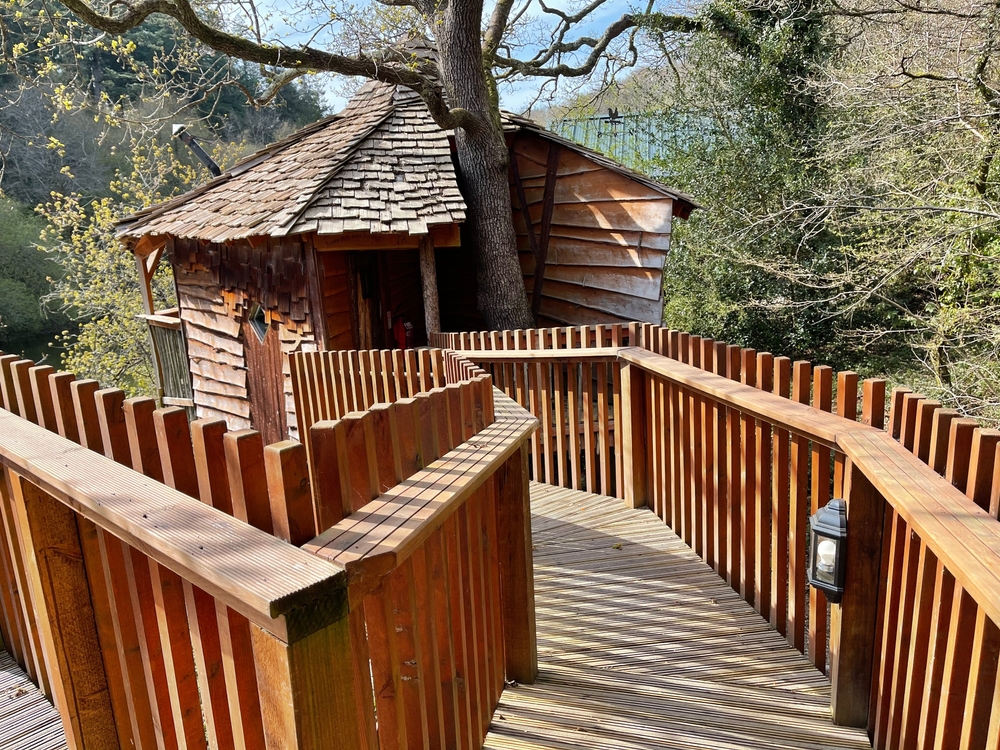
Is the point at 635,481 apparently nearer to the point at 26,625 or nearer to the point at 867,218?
the point at 26,625

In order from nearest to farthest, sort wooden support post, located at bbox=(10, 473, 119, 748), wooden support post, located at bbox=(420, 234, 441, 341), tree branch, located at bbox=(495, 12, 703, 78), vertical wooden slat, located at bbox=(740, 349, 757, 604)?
wooden support post, located at bbox=(10, 473, 119, 748), vertical wooden slat, located at bbox=(740, 349, 757, 604), wooden support post, located at bbox=(420, 234, 441, 341), tree branch, located at bbox=(495, 12, 703, 78)

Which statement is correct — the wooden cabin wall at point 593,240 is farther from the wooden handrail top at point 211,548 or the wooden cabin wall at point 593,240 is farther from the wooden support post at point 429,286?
the wooden handrail top at point 211,548

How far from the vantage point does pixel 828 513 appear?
2604 millimetres

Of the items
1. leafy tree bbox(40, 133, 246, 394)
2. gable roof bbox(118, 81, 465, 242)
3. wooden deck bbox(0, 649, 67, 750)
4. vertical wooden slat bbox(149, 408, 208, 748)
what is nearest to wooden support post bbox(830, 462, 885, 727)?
vertical wooden slat bbox(149, 408, 208, 748)

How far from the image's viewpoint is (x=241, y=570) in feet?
3.93

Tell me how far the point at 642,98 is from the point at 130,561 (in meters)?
19.0

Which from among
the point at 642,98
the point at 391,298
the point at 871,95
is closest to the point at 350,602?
the point at 391,298

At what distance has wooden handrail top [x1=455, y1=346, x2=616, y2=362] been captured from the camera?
5.28 metres

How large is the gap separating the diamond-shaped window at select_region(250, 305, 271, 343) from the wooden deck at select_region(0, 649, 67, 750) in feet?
24.5

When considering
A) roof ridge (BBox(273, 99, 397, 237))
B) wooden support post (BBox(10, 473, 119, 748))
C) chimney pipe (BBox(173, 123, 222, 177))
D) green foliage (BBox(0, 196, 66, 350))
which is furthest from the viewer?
green foliage (BBox(0, 196, 66, 350))

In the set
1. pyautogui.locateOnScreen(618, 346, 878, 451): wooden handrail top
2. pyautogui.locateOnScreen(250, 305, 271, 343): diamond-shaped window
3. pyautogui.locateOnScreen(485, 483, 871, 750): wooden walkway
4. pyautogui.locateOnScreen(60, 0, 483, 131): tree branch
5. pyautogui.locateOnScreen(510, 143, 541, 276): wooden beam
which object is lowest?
pyautogui.locateOnScreen(485, 483, 871, 750): wooden walkway

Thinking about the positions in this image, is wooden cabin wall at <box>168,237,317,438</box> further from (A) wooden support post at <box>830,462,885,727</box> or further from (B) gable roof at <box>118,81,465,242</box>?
(A) wooden support post at <box>830,462,885,727</box>

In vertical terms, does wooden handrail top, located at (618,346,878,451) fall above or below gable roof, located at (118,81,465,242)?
below

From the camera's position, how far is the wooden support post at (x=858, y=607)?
2539 millimetres
